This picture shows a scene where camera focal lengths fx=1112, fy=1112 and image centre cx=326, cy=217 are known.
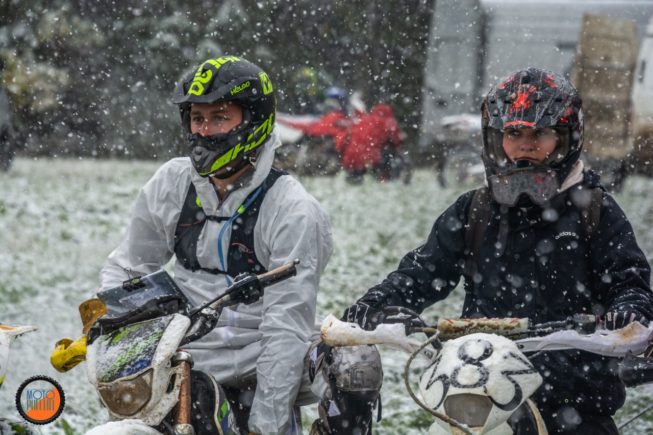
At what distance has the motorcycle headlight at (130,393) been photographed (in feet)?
11.6

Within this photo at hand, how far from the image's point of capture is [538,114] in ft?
14.0

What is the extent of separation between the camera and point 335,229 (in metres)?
14.3

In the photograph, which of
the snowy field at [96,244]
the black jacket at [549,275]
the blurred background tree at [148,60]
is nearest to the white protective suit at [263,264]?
the black jacket at [549,275]

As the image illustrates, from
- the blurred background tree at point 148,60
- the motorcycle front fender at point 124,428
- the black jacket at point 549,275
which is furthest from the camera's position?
the blurred background tree at point 148,60

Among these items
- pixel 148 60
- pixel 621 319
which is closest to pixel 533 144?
pixel 621 319

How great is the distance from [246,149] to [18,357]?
460 cm

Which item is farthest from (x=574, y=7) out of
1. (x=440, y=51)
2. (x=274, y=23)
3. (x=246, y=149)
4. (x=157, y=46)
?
(x=246, y=149)

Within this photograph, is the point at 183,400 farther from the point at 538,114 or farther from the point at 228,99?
the point at 538,114

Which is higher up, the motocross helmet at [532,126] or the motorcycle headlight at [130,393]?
the motocross helmet at [532,126]

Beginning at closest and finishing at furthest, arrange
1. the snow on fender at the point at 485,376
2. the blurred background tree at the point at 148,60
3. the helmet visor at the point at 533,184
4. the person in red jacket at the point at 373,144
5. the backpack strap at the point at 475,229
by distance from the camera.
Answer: the snow on fender at the point at 485,376 < the helmet visor at the point at 533,184 < the backpack strap at the point at 475,229 < the person in red jacket at the point at 373,144 < the blurred background tree at the point at 148,60

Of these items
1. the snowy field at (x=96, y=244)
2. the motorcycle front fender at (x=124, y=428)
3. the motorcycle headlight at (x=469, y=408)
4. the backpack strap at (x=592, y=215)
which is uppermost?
the backpack strap at (x=592, y=215)

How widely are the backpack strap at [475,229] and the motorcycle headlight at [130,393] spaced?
4.89ft

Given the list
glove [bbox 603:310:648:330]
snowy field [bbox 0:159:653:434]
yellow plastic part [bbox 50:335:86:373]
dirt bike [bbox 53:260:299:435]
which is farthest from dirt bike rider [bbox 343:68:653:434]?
snowy field [bbox 0:159:653:434]

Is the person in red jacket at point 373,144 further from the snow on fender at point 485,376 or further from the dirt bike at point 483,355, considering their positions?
the snow on fender at point 485,376
